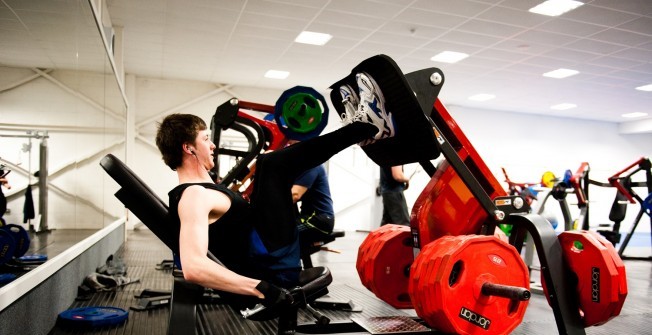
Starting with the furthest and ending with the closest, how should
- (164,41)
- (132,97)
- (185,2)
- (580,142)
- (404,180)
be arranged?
(580,142) < (132,97) < (164,41) < (185,2) < (404,180)

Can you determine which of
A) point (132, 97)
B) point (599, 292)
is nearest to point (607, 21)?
point (599, 292)

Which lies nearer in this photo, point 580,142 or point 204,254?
point 204,254

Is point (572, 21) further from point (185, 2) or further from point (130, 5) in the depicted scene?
point (130, 5)

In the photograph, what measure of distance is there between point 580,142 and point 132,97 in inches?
454

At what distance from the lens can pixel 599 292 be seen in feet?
7.59

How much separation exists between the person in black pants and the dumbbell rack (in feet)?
2.12

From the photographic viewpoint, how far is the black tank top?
66.4 inches

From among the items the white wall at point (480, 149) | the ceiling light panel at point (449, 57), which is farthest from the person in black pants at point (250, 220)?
the white wall at point (480, 149)

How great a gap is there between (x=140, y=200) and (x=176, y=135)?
0.31 metres

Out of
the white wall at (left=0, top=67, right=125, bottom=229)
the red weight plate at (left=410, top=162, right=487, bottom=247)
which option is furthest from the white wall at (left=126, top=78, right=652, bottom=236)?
the red weight plate at (left=410, top=162, right=487, bottom=247)

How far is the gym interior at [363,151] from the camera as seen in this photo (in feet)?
7.20

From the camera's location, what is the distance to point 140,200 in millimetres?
1646

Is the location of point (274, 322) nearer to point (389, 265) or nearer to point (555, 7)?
point (389, 265)

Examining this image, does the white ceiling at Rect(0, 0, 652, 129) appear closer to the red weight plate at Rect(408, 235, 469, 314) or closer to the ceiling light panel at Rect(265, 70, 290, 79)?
the ceiling light panel at Rect(265, 70, 290, 79)
